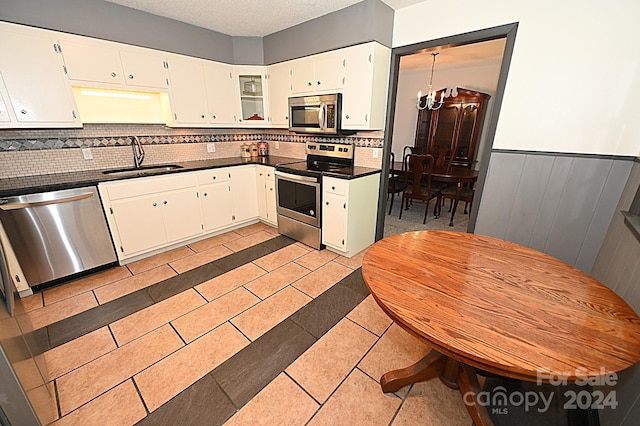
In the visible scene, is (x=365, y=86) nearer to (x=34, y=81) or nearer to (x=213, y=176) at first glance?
(x=213, y=176)

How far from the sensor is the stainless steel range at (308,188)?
2867mm

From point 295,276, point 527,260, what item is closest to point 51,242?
point 295,276

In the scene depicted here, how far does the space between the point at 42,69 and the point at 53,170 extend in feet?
3.00

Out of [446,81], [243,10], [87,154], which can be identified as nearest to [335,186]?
[243,10]

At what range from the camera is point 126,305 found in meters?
2.06

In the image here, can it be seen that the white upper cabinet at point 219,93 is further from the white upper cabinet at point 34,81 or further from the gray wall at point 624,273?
the gray wall at point 624,273

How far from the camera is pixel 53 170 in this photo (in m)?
2.48

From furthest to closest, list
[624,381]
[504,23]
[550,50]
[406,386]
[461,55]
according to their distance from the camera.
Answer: [461,55], [504,23], [550,50], [406,386], [624,381]

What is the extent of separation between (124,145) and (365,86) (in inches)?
109

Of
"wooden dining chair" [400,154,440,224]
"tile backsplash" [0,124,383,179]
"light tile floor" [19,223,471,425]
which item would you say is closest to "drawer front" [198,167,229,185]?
"tile backsplash" [0,124,383,179]

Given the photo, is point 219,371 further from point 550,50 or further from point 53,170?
point 550,50

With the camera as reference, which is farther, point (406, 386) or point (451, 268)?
point (406, 386)

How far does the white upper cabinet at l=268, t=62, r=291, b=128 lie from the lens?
10.6 feet

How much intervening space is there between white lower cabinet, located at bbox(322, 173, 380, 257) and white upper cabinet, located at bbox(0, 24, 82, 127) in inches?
99.6
